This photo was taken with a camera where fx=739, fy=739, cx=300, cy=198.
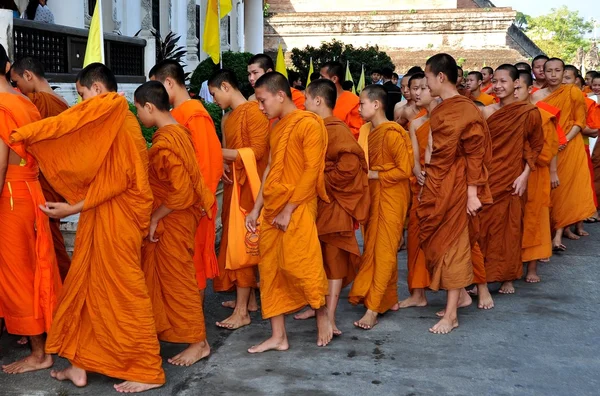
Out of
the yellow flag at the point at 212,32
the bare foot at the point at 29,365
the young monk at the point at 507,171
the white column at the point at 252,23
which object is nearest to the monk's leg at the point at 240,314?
the bare foot at the point at 29,365

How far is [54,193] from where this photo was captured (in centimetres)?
464

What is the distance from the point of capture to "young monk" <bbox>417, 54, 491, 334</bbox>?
4.74 m

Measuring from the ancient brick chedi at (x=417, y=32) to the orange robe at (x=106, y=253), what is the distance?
25301 millimetres

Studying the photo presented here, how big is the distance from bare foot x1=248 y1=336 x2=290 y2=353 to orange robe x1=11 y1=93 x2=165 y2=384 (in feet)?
A: 2.30

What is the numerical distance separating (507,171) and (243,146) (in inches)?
77.9

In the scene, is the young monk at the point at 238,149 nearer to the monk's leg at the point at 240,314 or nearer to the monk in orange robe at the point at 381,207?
the monk's leg at the point at 240,314

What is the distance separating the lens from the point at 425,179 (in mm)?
4941

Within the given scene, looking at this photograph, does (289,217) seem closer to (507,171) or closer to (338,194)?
A: (338,194)

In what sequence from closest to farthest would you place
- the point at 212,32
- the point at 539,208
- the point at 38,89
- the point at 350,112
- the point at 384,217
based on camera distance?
the point at 38,89, the point at 384,217, the point at 539,208, the point at 350,112, the point at 212,32

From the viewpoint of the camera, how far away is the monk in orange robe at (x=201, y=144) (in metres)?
4.63

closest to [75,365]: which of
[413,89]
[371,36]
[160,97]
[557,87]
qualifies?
[160,97]

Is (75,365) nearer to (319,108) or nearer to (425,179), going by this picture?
(319,108)

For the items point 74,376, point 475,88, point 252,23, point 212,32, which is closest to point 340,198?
point 74,376

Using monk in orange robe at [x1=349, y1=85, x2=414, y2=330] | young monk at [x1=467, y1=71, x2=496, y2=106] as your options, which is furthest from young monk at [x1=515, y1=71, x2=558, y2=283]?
young monk at [x1=467, y1=71, x2=496, y2=106]
